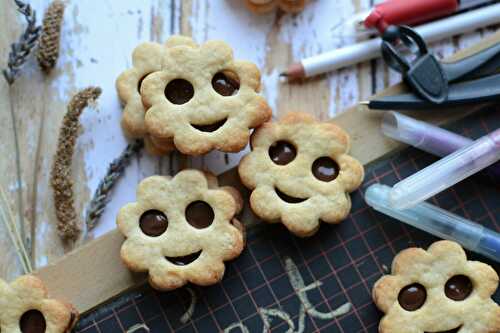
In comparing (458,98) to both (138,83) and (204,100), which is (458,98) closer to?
(204,100)

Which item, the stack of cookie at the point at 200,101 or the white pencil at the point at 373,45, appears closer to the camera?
the stack of cookie at the point at 200,101

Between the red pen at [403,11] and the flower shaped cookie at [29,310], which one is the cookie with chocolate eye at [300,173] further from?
the flower shaped cookie at [29,310]

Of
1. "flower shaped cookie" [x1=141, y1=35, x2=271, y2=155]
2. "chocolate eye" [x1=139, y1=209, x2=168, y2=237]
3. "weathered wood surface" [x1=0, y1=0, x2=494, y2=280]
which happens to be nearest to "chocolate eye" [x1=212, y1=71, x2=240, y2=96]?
"flower shaped cookie" [x1=141, y1=35, x2=271, y2=155]

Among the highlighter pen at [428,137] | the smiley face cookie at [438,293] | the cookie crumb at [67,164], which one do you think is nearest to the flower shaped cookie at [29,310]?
the cookie crumb at [67,164]

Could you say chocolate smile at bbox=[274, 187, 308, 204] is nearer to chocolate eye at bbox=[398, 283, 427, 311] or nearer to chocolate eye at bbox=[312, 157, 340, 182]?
chocolate eye at bbox=[312, 157, 340, 182]

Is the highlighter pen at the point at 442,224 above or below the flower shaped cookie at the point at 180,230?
below

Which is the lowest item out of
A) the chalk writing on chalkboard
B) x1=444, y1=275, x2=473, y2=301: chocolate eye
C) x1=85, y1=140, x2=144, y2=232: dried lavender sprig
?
x1=444, y1=275, x2=473, y2=301: chocolate eye
